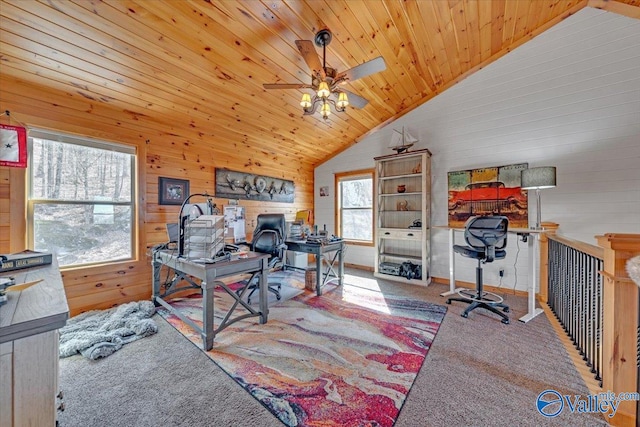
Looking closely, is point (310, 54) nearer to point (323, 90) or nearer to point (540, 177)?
point (323, 90)

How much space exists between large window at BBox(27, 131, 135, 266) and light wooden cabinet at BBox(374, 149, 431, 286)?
3722 millimetres

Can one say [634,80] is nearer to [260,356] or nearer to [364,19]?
[364,19]

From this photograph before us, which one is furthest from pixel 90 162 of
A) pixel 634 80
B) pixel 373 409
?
pixel 634 80

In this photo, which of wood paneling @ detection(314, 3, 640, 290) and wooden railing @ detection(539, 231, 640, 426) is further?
wood paneling @ detection(314, 3, 640, 290)

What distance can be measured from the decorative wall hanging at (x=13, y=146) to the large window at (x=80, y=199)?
0.11 meters

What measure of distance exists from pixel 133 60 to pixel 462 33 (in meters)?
3.62

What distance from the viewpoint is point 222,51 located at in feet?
7.91

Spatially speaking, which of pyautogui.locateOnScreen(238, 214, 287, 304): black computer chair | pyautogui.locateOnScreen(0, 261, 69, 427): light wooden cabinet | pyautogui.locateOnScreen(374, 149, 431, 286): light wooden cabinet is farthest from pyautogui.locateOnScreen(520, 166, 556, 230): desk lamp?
pyautogui.locateOnScreen(0, 261, 69, 427): light wooden cabinet

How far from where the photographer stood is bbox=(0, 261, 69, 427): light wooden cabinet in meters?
0.68

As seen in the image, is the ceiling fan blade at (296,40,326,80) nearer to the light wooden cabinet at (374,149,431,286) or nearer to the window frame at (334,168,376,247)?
the light wooden cabinet at (374,149,431,286)

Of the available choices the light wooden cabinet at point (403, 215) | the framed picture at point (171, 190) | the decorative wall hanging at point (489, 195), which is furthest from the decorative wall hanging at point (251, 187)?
the decorative wall hanging at point (489, 195)

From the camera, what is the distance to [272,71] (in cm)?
279

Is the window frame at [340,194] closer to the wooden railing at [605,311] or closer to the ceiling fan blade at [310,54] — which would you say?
the wooden railing at [605,311]

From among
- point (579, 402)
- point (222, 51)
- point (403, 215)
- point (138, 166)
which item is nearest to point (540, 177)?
point (403, 215)
